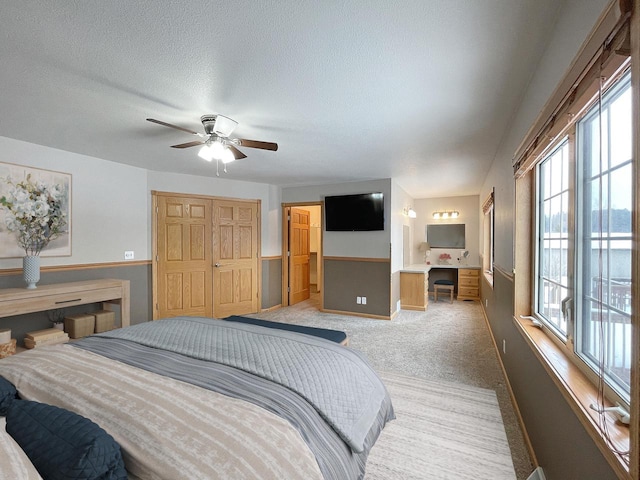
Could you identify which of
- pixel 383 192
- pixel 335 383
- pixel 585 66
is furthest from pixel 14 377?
pixel 383 192

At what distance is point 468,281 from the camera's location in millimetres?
6336

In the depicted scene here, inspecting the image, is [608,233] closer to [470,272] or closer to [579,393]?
[579,393]

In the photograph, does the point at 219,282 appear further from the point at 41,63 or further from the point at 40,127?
the point at 41,63

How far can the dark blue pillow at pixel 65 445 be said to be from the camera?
0.81 metres

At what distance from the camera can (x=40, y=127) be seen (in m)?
2.67

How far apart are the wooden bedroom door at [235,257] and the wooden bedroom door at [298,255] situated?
83 cm

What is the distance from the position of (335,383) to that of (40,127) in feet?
11.0

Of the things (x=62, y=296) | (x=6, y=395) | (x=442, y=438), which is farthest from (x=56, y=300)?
(x=442, y=438)

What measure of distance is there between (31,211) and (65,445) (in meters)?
3.15

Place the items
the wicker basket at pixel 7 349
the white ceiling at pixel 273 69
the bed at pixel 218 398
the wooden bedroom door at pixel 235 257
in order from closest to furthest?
the bed at pixel 218 398
the white ceiling at pixel 273 69
the wicker basket at pixel 7 349
the wooden bedroom door at pixel 235 257

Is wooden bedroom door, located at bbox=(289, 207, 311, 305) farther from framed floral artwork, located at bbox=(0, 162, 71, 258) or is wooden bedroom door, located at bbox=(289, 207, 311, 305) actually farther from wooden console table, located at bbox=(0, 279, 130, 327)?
framed floral artwork, located at bbox=(0, 162, 71, 258)

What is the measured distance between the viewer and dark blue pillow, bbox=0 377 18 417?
1218 mm

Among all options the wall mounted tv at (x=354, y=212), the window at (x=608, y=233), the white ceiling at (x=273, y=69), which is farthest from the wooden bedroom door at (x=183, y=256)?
the window at (x=608, y=233)

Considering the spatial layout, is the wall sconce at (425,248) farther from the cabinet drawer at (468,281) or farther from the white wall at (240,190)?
the white wall at (240,190)
